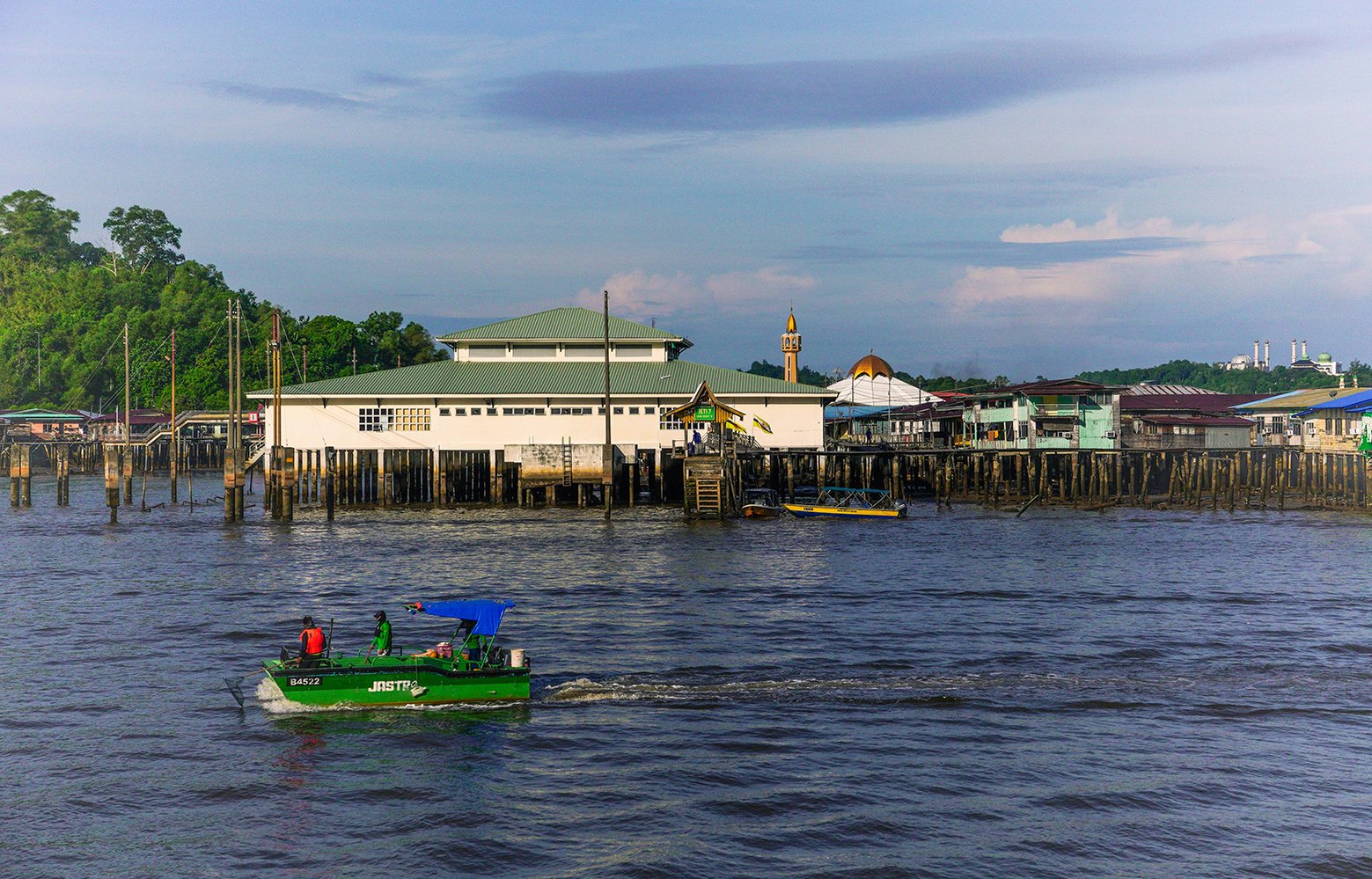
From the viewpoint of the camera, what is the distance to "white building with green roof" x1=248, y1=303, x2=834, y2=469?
2795 inches

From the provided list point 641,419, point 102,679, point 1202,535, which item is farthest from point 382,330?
point 102,679

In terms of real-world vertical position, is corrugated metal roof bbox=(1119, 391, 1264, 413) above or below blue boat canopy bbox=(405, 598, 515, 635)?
above

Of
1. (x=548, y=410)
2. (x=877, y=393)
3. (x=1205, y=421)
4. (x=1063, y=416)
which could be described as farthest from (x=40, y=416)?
(x=1205, y=421)

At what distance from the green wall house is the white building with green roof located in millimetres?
17023

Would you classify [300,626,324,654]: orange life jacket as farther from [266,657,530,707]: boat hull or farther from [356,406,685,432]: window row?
[356,406,685,432]: window row

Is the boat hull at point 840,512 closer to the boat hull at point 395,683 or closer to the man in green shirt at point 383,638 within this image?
the boat hull at point 395,683

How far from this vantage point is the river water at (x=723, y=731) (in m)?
17.1

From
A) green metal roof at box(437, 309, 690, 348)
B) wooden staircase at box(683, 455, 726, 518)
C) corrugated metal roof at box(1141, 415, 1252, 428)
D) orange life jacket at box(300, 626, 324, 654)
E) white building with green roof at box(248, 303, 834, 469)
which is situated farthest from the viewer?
corrugated metal roof at box(1141, 415, 1252, 428)

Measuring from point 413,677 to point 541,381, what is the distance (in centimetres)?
5005

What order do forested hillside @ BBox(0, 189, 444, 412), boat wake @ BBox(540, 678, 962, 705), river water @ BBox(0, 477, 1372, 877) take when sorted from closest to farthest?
1. river water @ BBox(0, 477, 1372, 877)
2. boat wake @ BBox(540, 678, 962, 705)
3. forested hillside @ BBox(0, 189, 444, 412)

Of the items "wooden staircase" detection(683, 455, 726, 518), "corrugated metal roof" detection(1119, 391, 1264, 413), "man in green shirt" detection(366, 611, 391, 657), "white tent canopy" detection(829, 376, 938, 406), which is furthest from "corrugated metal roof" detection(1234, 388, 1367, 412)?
"man in green shirt" detection(366, 611, 391, 657)

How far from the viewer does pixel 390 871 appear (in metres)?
16.3

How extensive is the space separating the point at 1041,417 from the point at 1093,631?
52948mm

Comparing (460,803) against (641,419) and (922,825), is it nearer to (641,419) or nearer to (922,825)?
(922,825)
